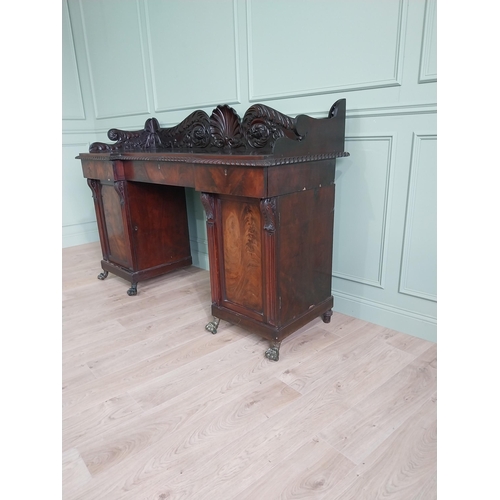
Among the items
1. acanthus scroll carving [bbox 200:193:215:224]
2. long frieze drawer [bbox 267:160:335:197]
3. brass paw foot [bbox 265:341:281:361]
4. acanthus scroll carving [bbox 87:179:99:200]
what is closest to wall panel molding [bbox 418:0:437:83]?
long frieze drawer [bbox 267:160:335:197]

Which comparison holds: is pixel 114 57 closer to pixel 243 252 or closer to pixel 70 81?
pixel 70 81

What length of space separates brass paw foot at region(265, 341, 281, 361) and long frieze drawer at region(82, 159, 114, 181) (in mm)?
1463

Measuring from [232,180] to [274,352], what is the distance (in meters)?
0.79

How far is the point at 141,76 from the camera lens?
3.02m

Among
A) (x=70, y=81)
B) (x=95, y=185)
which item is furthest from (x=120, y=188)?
(x=70, y=81)

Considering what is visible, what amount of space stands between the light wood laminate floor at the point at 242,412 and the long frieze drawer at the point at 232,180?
762 mm

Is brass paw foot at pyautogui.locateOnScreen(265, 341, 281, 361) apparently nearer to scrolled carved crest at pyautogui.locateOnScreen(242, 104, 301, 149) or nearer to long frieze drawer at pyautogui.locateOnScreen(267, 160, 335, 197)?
long frieze drawer at pyautogui.locateOnScreen(267, 160, 335, 197)

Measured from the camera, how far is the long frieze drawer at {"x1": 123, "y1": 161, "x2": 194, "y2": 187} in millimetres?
1979

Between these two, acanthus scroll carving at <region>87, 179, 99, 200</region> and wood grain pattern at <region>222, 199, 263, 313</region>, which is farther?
acanthus scroll carving at <region>87, 179, 99, 200</region>

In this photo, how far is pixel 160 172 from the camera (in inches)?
84.3

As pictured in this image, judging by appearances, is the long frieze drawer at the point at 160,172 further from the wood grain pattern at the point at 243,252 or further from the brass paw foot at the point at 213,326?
the brass paw foot at the point at 213,326

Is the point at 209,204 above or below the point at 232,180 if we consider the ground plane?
below

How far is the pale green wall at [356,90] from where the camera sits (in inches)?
65.0
